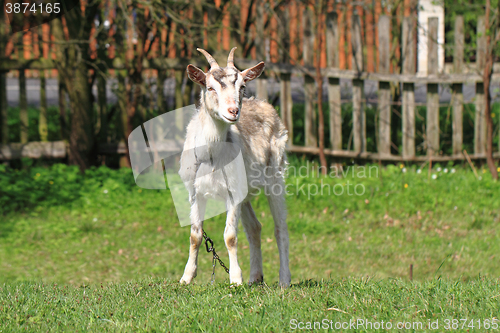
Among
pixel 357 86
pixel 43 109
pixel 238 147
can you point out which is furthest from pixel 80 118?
pixel 238 147

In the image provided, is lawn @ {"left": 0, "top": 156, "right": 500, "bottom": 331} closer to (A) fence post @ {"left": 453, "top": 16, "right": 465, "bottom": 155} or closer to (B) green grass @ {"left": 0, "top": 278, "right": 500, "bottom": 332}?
(B) green grass @ {"left": 0, "top": 278, "right": 500, "bottom": 332}

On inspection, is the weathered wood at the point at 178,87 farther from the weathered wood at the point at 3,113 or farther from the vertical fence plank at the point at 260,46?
the weathered wood at the point at 3,113

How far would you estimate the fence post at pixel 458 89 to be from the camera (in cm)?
769

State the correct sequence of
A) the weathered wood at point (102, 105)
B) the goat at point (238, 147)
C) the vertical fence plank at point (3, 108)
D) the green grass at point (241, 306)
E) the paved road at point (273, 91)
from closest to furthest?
the green grass at point (241, 306), the goat at point (238, 147), the vertical fence plank at point (3, 108), the weathered wood at point (102, 105), the paved road at point (273, 91)

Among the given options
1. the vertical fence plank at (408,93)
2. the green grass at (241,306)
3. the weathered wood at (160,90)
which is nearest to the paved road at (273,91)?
the weathered wood at (160,90)

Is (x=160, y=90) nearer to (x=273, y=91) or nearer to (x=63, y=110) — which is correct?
(x=63, y=110)

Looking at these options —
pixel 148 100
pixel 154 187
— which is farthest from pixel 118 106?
pixel 154 187

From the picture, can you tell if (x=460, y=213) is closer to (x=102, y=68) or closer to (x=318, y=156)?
(x=318, y=156)

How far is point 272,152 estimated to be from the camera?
4.82 meters

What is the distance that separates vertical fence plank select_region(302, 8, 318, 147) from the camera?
312 inches

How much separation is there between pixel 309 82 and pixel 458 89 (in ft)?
7.16

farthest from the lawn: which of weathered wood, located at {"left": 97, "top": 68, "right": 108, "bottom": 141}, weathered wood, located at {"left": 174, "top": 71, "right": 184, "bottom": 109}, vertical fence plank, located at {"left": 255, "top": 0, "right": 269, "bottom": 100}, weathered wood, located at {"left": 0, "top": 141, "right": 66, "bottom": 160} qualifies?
weathered wood, located at {"left": 174, "top": 71, "right": 184, "bottom": 109}

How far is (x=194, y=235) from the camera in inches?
158

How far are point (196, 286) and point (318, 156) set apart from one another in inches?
185
